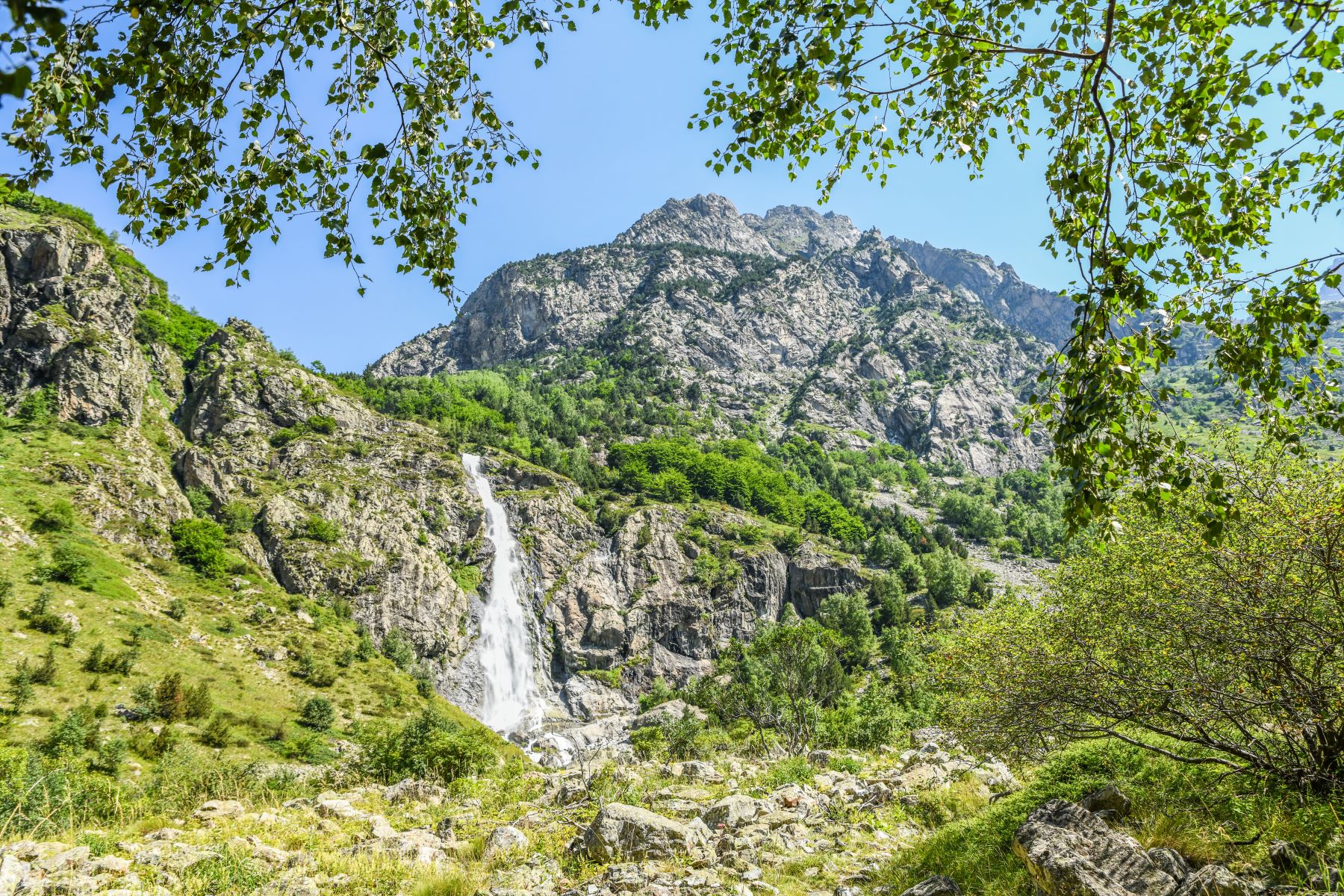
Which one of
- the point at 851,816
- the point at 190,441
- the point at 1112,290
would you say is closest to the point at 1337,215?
the point at 1112,290

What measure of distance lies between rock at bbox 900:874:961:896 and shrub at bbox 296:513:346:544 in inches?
2764

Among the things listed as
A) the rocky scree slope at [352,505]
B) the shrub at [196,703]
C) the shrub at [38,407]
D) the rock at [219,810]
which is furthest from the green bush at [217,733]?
the shrub at [38,407]

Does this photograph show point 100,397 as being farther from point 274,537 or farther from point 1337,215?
point 1337,215

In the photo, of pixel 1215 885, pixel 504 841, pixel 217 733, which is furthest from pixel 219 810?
pixel 217 733

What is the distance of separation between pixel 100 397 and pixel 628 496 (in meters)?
68.0

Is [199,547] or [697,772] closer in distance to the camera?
[697,772]

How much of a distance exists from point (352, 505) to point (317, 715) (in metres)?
38.9

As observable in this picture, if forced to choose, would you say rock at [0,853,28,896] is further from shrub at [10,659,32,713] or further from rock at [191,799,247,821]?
shrub at [10,659,32,713]

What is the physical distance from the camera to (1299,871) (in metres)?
5.55

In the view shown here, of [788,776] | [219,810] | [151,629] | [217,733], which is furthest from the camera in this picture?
[151,629]

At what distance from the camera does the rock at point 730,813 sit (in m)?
11.5

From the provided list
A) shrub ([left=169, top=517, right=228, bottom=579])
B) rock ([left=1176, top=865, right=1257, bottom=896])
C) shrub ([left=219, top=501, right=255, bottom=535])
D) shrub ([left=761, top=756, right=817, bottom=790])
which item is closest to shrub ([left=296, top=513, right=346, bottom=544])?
shrub ([left=219, top=501, right=255, bottom=535])

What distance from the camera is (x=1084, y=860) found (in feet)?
20.0

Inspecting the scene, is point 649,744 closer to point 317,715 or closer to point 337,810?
point 317,715
